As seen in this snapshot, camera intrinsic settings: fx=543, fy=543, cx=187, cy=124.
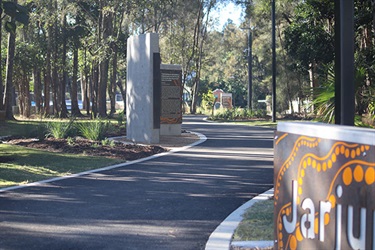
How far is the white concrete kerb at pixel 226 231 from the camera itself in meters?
6.39

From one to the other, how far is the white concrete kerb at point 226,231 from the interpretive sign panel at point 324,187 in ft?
4.53

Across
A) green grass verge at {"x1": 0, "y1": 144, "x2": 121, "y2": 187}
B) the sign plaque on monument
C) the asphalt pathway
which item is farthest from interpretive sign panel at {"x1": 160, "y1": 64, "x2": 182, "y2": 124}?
the asphalt pathway

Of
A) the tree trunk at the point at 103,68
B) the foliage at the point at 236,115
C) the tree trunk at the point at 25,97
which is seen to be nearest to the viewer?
the tree trunk at the point at 103,68

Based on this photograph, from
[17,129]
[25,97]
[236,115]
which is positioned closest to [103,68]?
[25,97]

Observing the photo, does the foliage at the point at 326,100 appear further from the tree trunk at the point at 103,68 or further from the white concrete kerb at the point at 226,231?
the tree trunk at the point at 103,68

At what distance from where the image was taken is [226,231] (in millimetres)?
7023

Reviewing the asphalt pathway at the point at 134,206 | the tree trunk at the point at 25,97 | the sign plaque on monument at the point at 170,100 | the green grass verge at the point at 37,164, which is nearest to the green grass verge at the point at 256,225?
the asphalt pathway at the point at 134,206

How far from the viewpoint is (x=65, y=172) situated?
→ 40.0 feet

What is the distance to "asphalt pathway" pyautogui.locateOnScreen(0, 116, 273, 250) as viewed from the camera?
6731 mm

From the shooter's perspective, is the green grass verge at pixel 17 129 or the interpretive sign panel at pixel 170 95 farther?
the interpretive sign panel at pixel 170 95

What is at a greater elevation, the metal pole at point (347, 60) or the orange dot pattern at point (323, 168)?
the metal pole at point (347, 60)

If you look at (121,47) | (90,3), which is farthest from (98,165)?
(121,47)

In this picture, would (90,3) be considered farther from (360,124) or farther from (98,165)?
(360,124)

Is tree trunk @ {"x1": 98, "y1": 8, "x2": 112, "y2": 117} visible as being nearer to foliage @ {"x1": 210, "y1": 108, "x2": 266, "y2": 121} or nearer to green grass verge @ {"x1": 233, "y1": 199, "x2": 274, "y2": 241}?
foliage @ {"x1": 210, "y1": 108, "x2": 266, "y2": 121}
